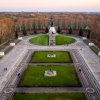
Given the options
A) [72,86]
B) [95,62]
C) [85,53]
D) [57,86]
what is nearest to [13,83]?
[57,86]

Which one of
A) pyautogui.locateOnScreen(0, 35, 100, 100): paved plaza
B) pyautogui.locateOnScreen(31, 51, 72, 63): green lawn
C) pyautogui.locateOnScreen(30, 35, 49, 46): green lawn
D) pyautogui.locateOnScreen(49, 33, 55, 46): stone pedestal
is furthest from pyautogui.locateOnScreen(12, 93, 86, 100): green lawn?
pyautogui.locateOnScreen(30, 35, 49, 46): green lawn

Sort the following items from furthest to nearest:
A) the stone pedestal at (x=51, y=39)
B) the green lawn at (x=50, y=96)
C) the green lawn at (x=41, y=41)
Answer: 1. the green lawn at (x=41, y=41)
2. the stone pedestal at (x=51, y=39)
3. the green lawn at (x=50, y=96)

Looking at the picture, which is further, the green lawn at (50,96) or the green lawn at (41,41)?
the green lawn at (41,41)

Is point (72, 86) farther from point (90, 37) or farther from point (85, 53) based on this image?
point (90, 37)

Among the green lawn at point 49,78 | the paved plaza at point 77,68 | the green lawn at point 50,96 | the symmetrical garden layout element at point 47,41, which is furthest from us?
the symmetrical garden layout element at point 47,41

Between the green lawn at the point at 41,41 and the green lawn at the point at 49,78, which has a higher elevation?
the green lawn at the point at 49,78

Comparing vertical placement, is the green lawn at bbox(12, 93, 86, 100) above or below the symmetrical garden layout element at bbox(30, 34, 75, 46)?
above

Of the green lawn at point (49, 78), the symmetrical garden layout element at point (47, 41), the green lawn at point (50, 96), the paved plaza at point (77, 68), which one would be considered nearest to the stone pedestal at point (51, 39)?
the symmetrical garden layout element at point (47, 41)

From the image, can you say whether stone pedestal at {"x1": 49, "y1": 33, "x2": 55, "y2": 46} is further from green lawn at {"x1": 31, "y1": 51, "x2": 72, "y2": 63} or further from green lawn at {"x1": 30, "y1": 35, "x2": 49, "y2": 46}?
green lawn at {"x1": 31, "y1": 51, "x2": 72, "y2": 63}

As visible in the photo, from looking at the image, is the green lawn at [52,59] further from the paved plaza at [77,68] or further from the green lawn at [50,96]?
the green lawn at [50,96]
